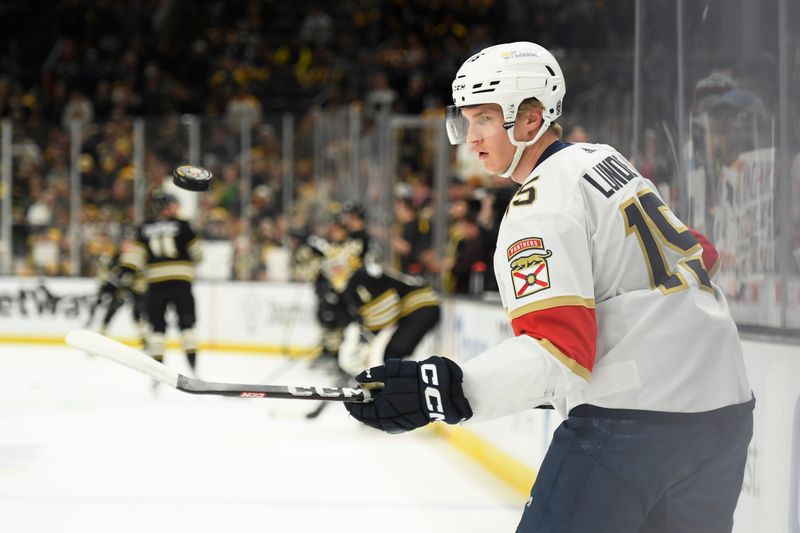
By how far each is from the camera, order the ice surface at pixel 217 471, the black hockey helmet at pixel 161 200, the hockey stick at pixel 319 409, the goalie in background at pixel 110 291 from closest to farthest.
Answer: the ice surface at pixel 217 471 < the hockey stick at pixel 319 409 < the black hockey helmet at pixel 161 200 < the goalie in background at pixel 110 291

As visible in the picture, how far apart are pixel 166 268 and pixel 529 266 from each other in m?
6.22

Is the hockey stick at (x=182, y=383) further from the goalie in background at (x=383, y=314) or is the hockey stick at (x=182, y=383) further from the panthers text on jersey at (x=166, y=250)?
the panthers text on jersey at (x=166, y=250)

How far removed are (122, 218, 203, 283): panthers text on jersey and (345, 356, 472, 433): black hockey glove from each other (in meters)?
6.01

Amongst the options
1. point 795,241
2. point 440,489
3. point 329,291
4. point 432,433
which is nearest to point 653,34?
point 795,241

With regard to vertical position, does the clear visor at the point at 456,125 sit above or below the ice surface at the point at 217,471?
above

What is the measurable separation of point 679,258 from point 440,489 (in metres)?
3.17

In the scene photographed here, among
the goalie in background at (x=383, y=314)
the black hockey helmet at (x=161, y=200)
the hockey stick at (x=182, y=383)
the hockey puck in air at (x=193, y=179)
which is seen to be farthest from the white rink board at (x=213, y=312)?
the hockey stick at (x=182, y=383)

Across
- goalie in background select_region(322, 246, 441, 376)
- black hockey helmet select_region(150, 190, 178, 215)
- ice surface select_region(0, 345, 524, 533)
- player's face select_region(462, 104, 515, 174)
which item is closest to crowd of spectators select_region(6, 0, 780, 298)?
goalie in background select_region(322, 246, 441, 376)

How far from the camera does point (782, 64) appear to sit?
2572mm

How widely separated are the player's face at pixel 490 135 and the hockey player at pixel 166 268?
583 centimetres

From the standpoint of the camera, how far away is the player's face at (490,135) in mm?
1637

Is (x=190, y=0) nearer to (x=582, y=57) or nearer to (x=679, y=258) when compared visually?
(x=582, y=57)

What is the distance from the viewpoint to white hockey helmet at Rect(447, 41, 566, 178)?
162cm

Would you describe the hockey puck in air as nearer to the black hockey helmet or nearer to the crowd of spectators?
the crowd of spectators
